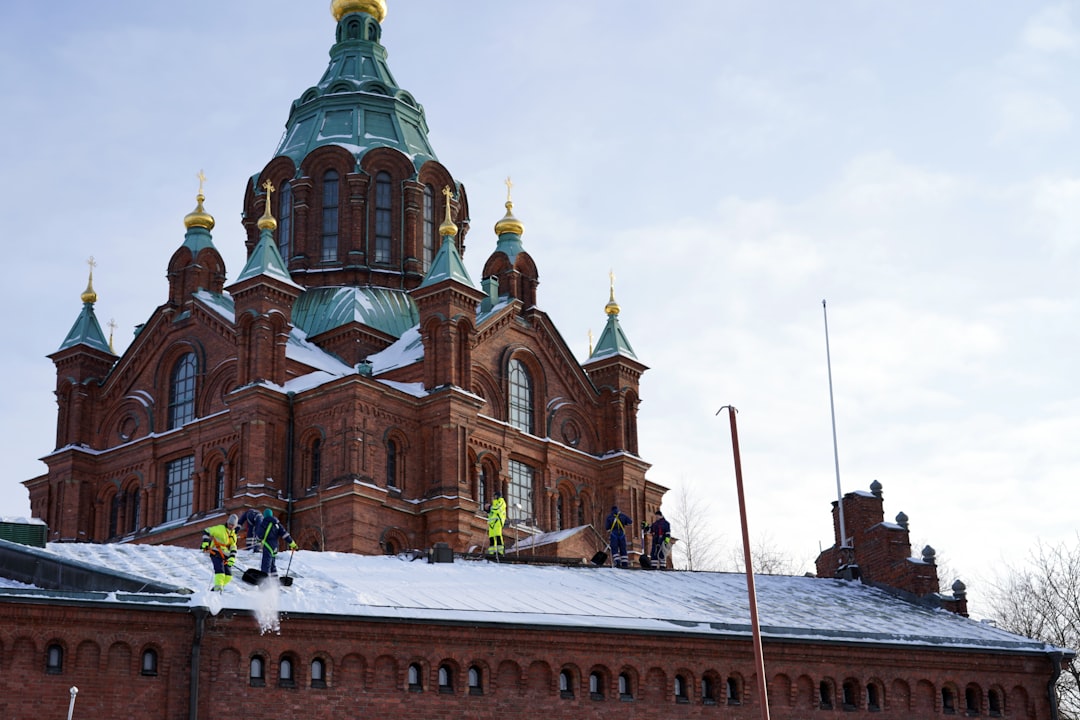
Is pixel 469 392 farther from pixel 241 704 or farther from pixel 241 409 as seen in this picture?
pixel 241 704

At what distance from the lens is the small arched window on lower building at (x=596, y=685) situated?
1394 inches

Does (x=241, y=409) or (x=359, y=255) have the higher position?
(x=359, y=255)

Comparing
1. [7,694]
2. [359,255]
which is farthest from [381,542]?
[7,694]

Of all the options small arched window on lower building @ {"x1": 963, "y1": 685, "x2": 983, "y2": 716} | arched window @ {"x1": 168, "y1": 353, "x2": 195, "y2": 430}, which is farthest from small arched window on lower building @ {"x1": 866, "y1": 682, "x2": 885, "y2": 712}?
arched window @ {"x1": 168, "y1": 353, "x2": 195, "y2": 430}

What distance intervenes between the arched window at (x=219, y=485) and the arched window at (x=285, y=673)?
86.1 ft

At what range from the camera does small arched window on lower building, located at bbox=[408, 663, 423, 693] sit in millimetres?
33750

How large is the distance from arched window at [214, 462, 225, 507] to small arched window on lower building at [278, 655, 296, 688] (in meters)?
26.2

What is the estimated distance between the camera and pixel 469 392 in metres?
60.1

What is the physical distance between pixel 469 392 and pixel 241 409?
800cm

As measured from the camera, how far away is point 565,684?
35312mm

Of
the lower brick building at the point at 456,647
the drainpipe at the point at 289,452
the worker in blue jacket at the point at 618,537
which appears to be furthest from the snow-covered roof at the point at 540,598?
the drainpipe at the point at 289,452

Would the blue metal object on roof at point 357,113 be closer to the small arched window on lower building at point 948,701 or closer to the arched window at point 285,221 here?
the arched window at point 285,221

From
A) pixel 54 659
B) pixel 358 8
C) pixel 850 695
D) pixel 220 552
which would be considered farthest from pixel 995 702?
pixel 358 8

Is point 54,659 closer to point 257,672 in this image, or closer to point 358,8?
point 257,672
